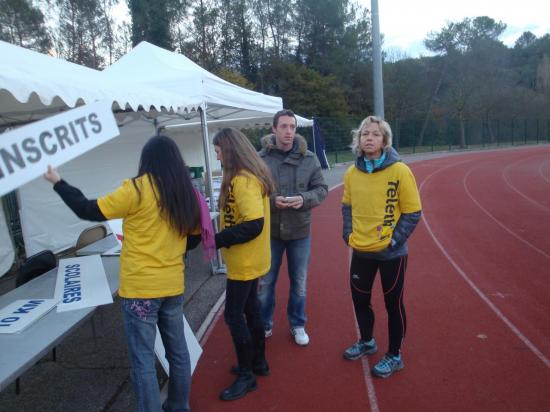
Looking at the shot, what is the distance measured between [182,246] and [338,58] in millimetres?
38638

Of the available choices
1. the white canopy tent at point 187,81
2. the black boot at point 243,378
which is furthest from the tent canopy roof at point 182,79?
the black boot at point 243,378

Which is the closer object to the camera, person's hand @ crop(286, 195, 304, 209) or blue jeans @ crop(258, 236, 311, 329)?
person's hand @ crop(286, 195, 304, 209)

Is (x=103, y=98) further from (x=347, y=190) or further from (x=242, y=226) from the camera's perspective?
(x=347, y=190)

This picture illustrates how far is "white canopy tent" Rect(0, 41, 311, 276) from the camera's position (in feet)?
10.2

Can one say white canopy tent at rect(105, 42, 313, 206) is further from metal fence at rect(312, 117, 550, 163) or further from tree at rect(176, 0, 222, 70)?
tree at rect(176, 0, 222, 70)

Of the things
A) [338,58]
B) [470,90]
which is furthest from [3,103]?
[470,90]

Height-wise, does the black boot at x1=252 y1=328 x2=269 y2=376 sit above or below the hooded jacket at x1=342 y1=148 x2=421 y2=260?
below

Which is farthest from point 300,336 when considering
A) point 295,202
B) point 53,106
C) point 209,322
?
point 53,106

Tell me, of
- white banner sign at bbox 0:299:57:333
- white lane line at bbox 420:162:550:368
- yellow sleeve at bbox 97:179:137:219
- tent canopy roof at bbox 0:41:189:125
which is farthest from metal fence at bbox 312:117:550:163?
yellow sleeve at bbox 97:179:137:219

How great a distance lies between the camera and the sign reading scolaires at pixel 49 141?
1.76 metres

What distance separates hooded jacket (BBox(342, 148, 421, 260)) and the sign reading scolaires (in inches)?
65.4

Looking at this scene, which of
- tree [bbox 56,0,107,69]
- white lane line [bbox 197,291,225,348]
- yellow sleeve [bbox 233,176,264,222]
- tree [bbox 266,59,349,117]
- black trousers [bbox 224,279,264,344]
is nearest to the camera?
yellow sleeve [bbox 233,176,264,222]

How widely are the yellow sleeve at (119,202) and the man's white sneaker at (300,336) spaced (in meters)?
2.12

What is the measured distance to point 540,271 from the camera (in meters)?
5.46
